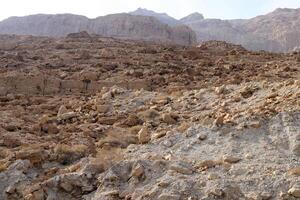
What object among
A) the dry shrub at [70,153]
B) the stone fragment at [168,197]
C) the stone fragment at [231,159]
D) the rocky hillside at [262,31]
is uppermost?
the stone fragment at [231,159]

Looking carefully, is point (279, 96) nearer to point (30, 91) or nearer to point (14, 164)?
point (14, 164)

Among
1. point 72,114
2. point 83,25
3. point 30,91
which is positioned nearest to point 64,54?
point 30,91

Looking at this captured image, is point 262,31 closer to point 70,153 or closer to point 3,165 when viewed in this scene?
point 70,153

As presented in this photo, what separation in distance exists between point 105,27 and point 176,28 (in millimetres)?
9674

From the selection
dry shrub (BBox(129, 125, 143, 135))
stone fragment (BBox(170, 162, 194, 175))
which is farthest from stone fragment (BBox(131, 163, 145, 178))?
dry shrub (BBox(129, 125, 143, 135))

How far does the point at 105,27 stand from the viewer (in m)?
64.9

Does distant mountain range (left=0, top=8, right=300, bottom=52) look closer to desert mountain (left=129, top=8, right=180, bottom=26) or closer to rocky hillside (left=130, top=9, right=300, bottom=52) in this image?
rocky hillside (left=130, top=9, right=300, bottom=52)

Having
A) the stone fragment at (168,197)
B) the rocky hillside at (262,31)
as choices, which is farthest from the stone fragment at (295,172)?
the rocky hillside at (262,31)

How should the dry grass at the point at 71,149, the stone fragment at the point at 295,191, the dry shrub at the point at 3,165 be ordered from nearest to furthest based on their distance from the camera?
the stone fragment at the point at 295,191 → the dry shrub at the point at 3,165 → the dry grass at the point at 71,149

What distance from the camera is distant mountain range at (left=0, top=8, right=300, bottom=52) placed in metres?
59.3

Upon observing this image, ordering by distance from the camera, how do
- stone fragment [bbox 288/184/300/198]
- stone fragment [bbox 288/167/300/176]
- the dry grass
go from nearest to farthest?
stone fragment [bbox 288/184/300/198]
stone fragment [bbox 288/167/300/176]
the dry grass

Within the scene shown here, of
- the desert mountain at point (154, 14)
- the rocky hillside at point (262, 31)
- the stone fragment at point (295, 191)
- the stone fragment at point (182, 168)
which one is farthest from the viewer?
the desert mountain at point (154, 14)

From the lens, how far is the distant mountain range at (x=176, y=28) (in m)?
59.3

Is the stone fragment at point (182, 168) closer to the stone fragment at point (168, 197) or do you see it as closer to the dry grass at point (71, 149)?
the stone fragment at point (168, 197)
